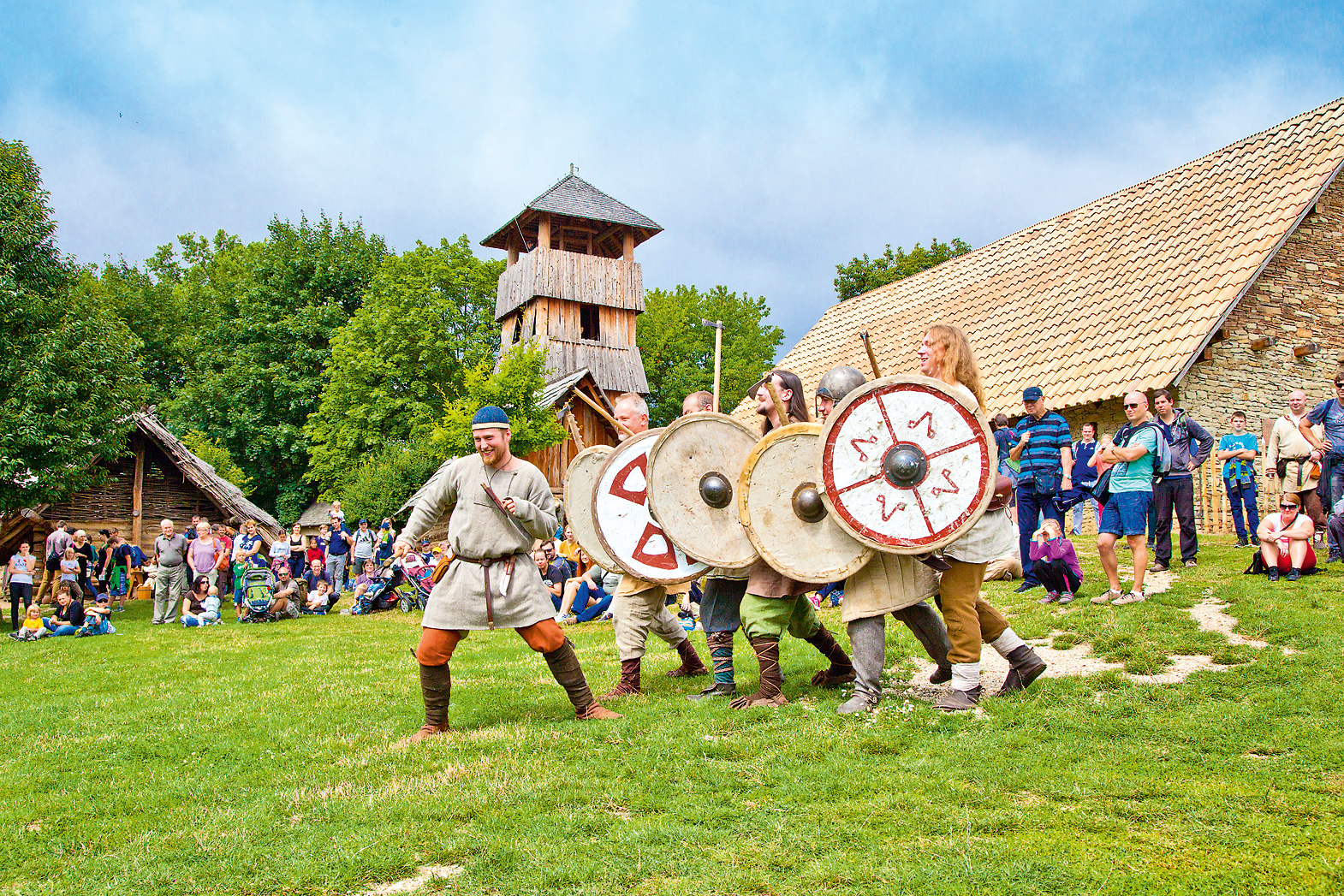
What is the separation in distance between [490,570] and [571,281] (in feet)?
112

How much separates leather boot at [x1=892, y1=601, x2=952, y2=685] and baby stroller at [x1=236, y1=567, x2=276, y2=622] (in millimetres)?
13255

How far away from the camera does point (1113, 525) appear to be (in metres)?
7.66

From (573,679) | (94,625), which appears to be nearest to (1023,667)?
(573,679)

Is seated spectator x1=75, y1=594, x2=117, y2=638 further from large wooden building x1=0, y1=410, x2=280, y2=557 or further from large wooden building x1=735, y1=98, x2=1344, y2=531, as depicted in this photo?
large wooden building x1=735, y1=98, x2=1344, y2=531

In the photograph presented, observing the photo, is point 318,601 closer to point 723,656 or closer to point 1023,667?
point 723,656

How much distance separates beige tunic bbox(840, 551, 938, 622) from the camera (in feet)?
16.8

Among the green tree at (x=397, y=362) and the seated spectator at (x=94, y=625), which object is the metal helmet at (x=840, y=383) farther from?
the green tree at (x=397, y=362)

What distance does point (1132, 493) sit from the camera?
7609 millimetres

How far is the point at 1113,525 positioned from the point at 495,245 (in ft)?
121

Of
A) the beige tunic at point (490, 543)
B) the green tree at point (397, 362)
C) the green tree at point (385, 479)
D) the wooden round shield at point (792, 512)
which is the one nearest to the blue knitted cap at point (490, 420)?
the beige tunic at point (490, 543)

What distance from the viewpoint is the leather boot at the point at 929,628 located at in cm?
539

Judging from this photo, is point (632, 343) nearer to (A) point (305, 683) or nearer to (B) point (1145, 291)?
(B) point (1145, 291)

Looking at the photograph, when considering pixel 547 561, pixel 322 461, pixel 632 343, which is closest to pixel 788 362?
pixel 547 561

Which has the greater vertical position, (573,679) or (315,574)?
(315,574)
